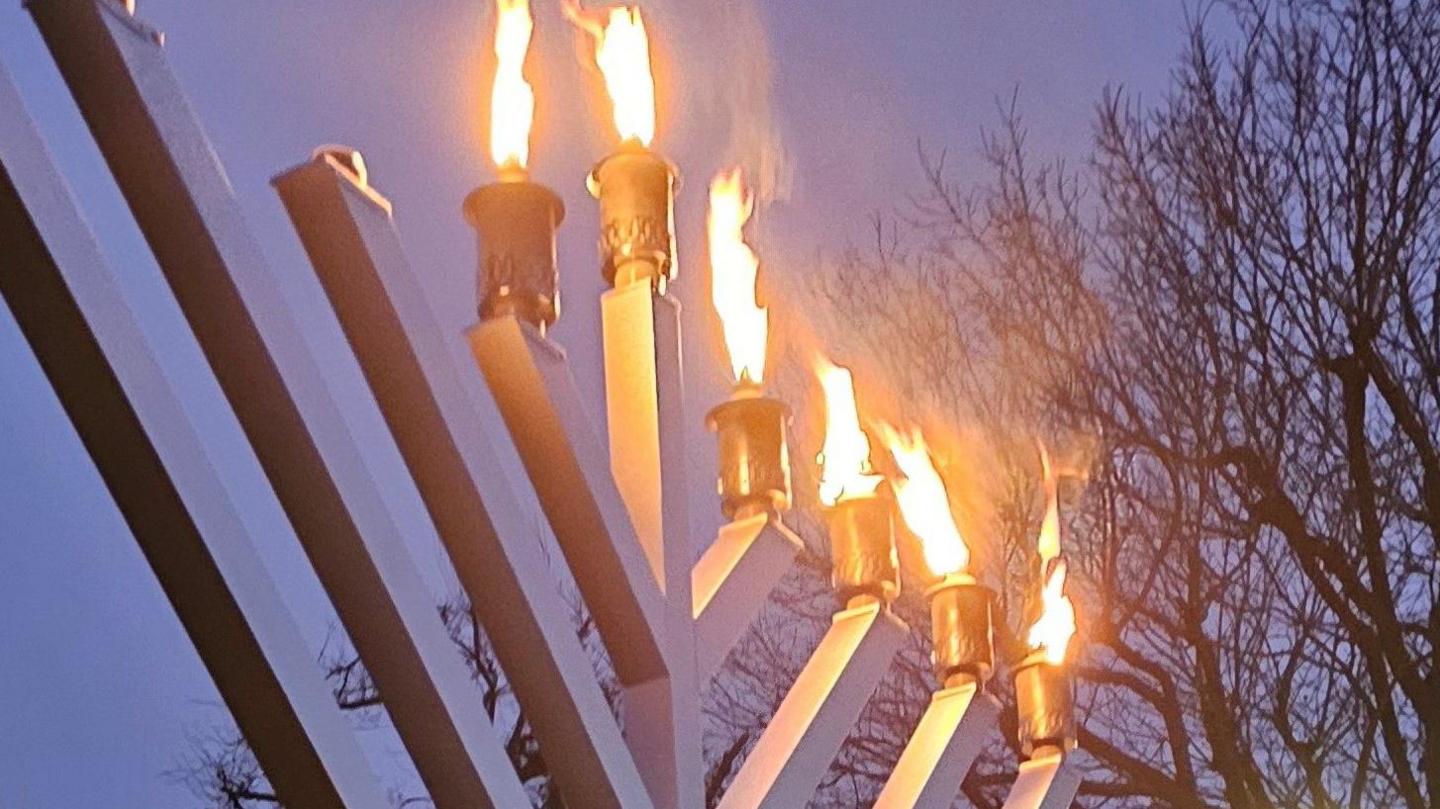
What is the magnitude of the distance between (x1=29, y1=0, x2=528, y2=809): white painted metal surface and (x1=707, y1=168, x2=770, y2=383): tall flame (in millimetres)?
942

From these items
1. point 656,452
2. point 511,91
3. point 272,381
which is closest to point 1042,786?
point 656,452

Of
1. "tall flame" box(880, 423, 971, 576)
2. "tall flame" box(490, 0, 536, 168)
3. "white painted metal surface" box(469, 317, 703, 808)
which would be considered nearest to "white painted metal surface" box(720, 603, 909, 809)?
→ "tall flame" box(880, 423, 971, 576)

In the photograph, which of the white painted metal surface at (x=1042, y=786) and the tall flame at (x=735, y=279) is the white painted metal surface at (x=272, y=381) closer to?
the tall flame at (x=735, y=279)

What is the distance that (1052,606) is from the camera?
10.3 feet

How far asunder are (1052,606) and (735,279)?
90 centimetres

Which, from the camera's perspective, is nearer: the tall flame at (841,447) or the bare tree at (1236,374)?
the tall flame at (841,447)

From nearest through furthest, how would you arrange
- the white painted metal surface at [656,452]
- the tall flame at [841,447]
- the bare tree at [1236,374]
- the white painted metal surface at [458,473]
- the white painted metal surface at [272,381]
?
the white painted metal surface at [272,381]
the white painted metal surface at [458,473]
the white painted metal surface at [656,452]
the tall flame at [841,447]
the bare tree at [1236,374]

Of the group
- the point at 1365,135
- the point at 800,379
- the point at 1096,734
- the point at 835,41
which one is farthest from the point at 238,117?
the point at 1365,135

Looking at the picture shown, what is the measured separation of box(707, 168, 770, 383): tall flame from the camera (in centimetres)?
254

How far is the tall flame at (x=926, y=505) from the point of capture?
9.55 ft

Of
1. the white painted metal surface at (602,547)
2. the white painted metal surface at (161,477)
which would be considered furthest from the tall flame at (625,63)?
the white painted metal surface at (161,477)

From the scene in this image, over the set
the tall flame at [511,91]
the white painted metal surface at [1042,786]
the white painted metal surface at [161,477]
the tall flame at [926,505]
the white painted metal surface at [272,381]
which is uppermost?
the tall flame at [926,505]

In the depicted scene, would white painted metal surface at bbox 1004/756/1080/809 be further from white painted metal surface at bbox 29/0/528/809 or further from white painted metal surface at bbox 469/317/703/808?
white painted metal surface at bbox 29/0/528/809

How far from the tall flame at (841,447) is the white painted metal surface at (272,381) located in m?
1.13
